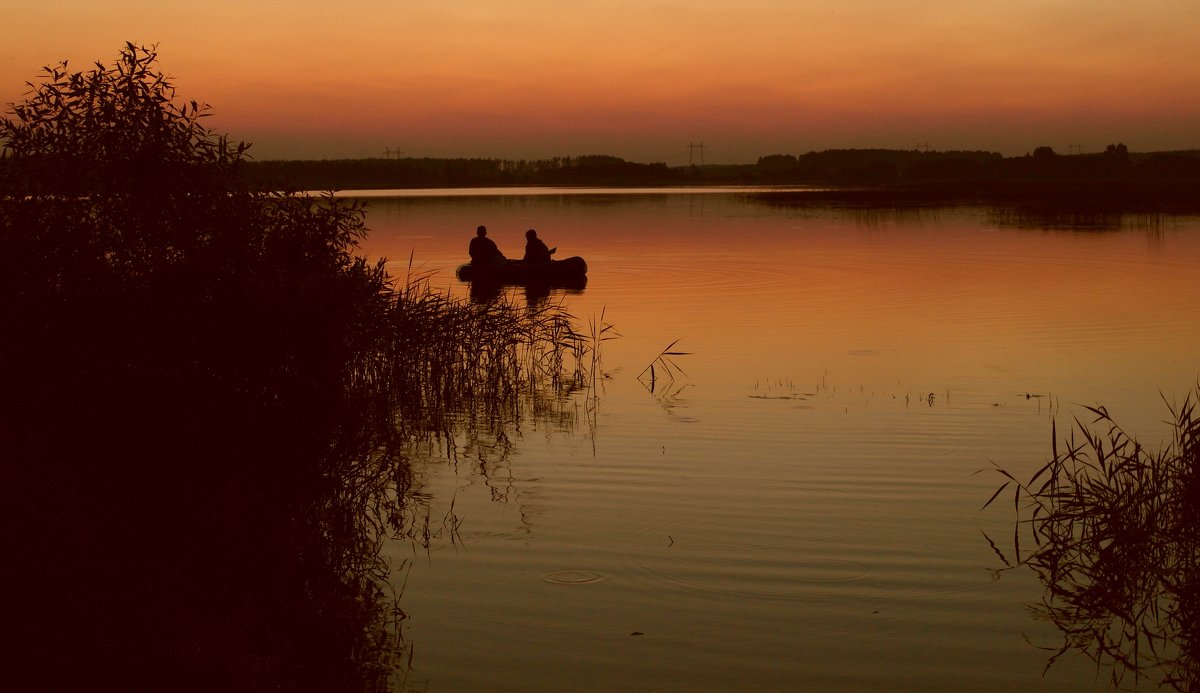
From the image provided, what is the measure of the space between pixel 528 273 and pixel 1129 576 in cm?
2265

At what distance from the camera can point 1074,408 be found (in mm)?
14719

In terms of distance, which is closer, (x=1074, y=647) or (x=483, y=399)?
(x=1074, y=647)

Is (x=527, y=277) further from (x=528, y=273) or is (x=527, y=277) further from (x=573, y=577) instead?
(x=573, y=577)

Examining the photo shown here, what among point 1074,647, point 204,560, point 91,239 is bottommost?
point 1074,647

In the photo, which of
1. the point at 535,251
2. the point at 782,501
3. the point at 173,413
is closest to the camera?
the point at 173,413

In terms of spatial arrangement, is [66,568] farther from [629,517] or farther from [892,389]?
[892,389]

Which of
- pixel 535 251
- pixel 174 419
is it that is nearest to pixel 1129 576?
pixel 174 419

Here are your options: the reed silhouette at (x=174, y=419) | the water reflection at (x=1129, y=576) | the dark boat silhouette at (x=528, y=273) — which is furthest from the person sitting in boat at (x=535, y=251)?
the water reflection at (x=1129, y=576)

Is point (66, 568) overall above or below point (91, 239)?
below

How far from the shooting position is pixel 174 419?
7.97m

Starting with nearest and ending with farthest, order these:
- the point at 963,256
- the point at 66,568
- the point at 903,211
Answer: the point at 66,568 < the point at 963,256 < the point at 903,211

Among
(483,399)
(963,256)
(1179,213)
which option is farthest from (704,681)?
(1179,213)

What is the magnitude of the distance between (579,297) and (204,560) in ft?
76.6

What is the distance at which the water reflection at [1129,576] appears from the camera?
7535mm
